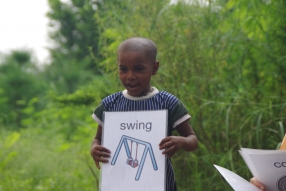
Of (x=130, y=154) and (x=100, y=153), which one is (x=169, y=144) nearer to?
(x=130, y=154)

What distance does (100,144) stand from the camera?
2479mm

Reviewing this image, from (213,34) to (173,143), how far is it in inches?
70.4

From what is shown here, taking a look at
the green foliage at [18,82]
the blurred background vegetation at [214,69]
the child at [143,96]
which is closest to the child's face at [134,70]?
the child at [143,96]

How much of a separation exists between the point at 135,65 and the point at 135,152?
36cm

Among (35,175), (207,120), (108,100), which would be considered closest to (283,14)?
(207,120)

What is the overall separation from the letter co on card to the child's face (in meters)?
0.11

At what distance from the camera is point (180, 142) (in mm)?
2211

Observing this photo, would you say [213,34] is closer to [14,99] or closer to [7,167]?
[7,167]

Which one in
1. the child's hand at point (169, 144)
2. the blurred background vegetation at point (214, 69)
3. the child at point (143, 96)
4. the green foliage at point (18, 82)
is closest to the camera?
the child's hand at point (169, 144)

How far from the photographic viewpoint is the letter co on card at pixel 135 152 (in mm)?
2195

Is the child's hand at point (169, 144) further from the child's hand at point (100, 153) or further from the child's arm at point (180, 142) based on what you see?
the child's hand at point (100, 153)

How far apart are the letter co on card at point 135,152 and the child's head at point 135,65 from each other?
12 cm

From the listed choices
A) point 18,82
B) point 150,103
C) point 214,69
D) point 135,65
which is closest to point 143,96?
point 150,103

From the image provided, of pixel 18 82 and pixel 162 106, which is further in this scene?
pixel 18 82
